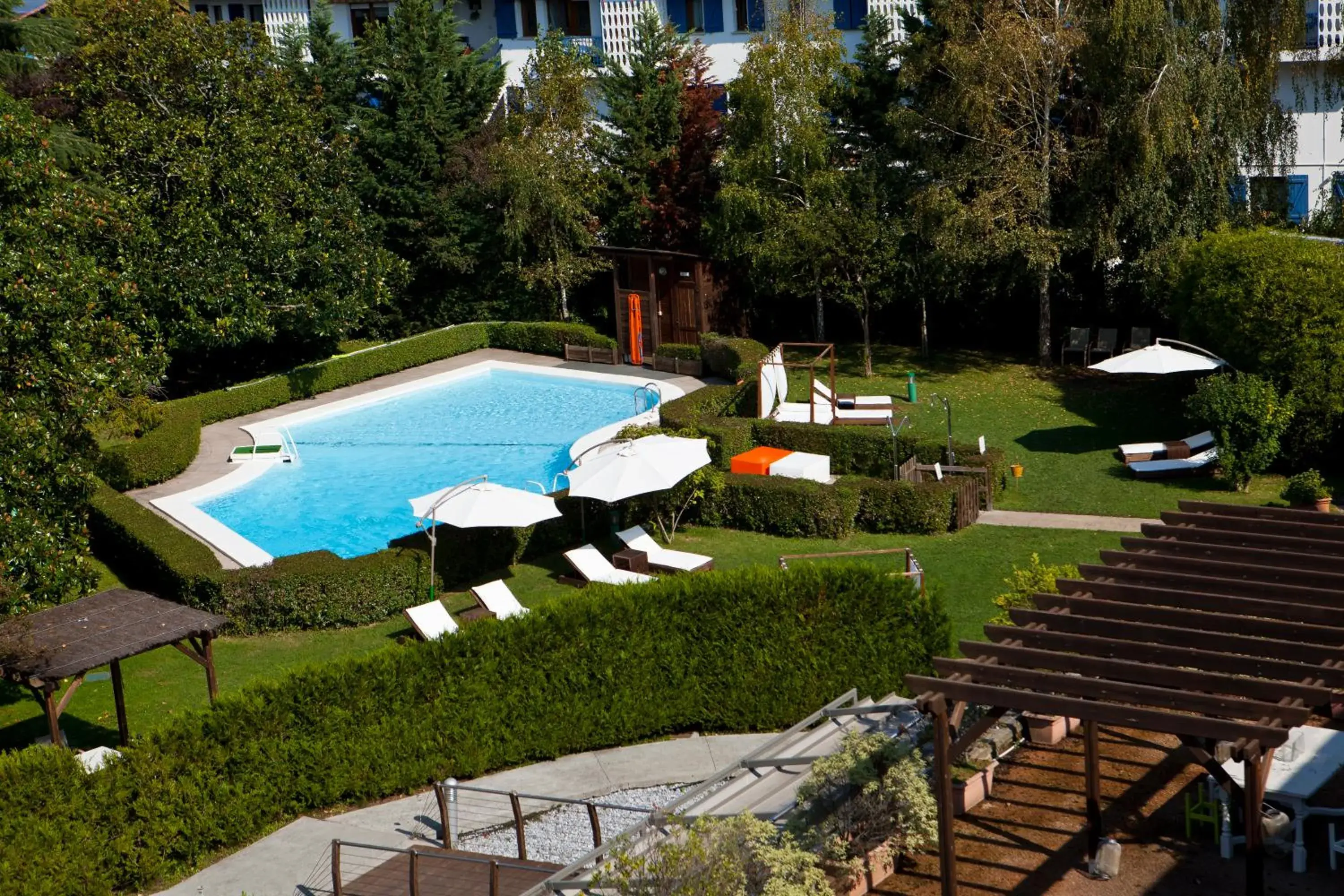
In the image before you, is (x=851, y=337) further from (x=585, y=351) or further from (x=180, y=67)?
(x=180, y=67)

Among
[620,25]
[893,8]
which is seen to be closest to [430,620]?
[893,8]

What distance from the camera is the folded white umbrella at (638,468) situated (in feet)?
72.4

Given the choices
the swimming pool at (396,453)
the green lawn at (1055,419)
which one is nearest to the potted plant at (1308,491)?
the green lawn at (1055,419)

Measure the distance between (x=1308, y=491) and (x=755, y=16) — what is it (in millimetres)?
27956

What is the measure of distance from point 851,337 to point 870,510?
16247mm

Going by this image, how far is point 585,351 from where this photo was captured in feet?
129

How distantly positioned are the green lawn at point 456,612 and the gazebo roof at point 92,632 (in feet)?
3.57

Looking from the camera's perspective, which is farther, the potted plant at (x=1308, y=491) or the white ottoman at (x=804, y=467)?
the white ottoman at (x=804, y=467)

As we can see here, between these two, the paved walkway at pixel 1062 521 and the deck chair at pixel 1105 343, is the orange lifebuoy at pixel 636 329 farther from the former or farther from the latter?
the paved walkway at pixel 1062 521

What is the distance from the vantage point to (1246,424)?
25.0 meters

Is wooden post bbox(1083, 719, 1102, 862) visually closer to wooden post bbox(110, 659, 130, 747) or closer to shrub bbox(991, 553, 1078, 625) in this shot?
shrub bbox(991, 553, 1078, 625)

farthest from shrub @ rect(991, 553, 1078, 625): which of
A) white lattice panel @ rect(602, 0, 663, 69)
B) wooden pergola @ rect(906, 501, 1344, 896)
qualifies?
white lattice panel @ rect(602, 0, 663, 69)

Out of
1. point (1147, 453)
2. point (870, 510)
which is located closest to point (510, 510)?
point (870, 510)

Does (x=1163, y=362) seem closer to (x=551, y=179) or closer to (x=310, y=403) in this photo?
(x=551, y=179)
